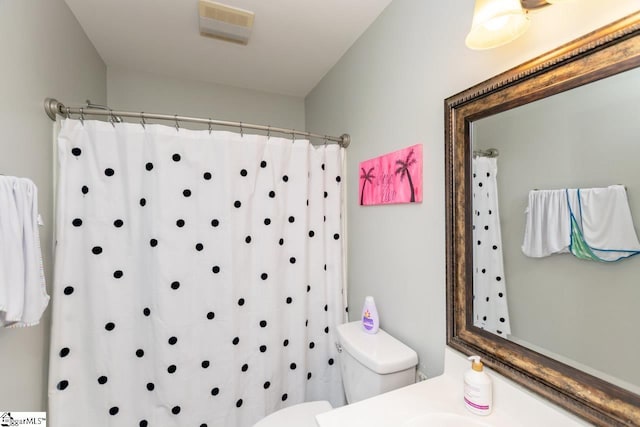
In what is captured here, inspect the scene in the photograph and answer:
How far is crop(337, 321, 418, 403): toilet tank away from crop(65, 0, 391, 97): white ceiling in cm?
163

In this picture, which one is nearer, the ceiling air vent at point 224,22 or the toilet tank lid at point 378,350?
the toilet tank lid at point 378,350

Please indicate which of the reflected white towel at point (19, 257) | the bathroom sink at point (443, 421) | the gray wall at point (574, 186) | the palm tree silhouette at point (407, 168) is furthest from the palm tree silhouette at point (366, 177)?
the reflected white towel at point (19, 257)

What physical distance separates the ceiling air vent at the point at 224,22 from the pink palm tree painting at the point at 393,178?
1.00m

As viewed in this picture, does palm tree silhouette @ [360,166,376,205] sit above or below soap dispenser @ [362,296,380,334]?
above

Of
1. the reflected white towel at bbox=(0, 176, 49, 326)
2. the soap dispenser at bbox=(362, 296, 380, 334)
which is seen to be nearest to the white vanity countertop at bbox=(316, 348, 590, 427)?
the soap dispenser at bbox=(362, 296, 380, 334)

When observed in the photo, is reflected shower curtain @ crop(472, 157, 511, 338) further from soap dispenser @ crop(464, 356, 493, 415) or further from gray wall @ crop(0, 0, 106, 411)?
gray wall @ crop(0, 0, 106, 411)

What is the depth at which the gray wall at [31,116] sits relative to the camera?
35.2 inches

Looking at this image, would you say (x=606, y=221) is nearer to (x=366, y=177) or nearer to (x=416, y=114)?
(x=416, y=114)

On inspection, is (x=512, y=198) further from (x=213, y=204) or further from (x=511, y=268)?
(x=213, y=204)

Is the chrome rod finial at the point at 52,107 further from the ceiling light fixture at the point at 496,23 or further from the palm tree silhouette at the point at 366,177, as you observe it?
the ceiling light fixture at the point at 496,23

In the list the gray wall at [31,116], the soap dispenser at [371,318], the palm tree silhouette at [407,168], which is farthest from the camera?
the soap dispenser at [371,318]

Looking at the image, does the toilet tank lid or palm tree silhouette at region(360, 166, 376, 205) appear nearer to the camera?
the toilet tank lid

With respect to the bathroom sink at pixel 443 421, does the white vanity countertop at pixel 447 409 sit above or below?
above

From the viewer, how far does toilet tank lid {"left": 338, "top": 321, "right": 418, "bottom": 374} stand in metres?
1.03
